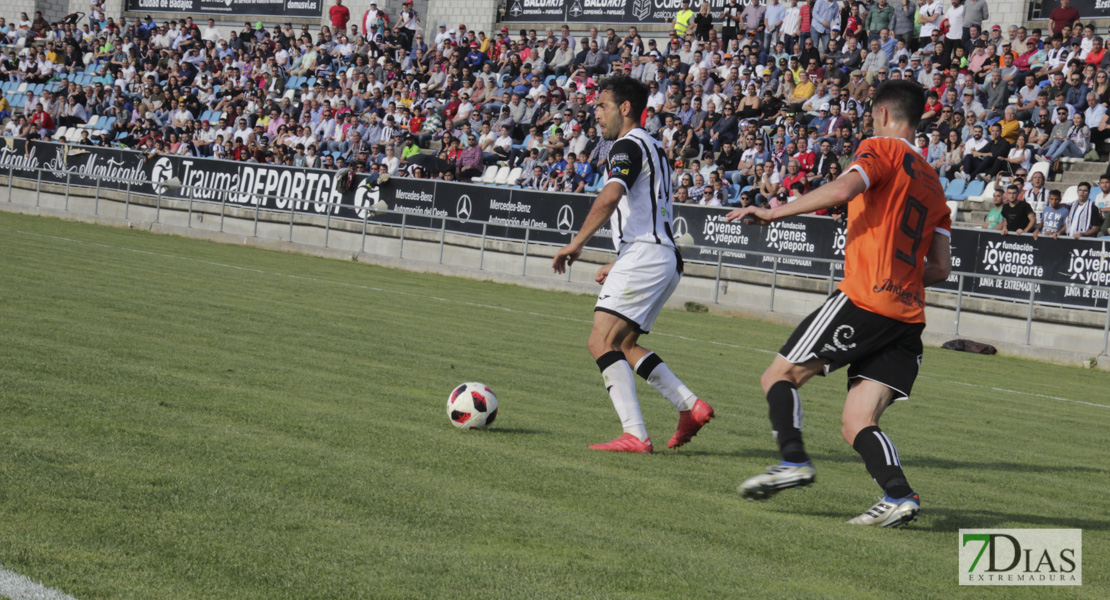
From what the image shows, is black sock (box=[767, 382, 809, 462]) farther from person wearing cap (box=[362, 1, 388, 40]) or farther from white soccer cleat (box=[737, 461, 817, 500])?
person wearing cap (box=[362, 1, 388, 40])

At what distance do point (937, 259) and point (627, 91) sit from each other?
2312mm

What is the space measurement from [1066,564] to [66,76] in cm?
4789

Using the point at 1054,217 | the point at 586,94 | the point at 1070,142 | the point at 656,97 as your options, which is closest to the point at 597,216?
the point at 1054,217

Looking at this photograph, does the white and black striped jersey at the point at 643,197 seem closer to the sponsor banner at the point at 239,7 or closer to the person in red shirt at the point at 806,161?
the person in red shirt at the point at 806,161

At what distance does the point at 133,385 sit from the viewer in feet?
24.6

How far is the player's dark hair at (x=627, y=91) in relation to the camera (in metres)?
7.43

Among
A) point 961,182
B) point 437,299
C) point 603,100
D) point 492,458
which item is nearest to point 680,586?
point 492,458

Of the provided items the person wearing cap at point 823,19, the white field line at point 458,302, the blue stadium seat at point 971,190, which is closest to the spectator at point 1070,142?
the blue stadium seat at point 971,190

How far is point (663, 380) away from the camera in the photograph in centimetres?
746

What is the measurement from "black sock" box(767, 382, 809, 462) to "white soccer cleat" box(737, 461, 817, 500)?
6 cm

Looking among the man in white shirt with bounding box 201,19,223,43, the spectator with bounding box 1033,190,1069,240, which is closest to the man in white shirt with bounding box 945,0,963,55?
the spectator with bounding box 1033,190,1069,240

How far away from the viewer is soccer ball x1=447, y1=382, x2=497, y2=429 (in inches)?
289

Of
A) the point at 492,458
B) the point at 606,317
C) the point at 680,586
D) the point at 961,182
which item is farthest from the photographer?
the point at 961,182

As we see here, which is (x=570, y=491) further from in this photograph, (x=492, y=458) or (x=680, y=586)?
(x=680, y=586)
